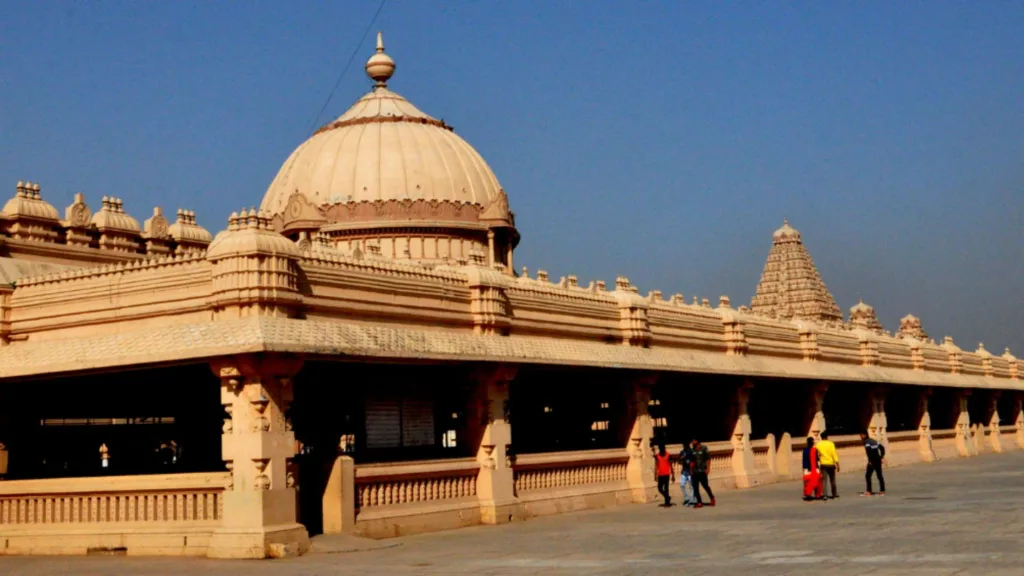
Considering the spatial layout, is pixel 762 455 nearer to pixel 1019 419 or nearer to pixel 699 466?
pixel 699 466

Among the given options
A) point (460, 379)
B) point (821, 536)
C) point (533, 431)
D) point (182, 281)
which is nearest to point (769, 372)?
point (533, 431)

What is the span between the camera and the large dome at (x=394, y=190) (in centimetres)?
3756

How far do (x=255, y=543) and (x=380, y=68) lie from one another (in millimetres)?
26910

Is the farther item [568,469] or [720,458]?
[720,458]

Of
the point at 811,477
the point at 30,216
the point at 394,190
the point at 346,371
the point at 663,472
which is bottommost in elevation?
the point at 811,477

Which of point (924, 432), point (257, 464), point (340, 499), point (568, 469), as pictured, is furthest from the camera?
point (924, 432)

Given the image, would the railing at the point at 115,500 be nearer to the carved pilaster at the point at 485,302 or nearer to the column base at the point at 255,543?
the column base at the point at 255,543

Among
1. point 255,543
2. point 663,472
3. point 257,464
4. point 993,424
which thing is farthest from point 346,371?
point 993,424

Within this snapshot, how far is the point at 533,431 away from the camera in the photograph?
103 ft

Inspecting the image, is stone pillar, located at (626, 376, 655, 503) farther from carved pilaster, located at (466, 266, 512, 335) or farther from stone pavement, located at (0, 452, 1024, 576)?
carved pilaster, located at (466, 266, 512, 335)

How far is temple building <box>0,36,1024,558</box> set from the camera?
18891 millimetres

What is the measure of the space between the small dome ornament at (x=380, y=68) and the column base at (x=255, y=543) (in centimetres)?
2639

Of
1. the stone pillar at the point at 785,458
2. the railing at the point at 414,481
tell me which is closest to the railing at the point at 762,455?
the stone pillar at the point at 785,458

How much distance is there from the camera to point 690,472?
88.0ft
